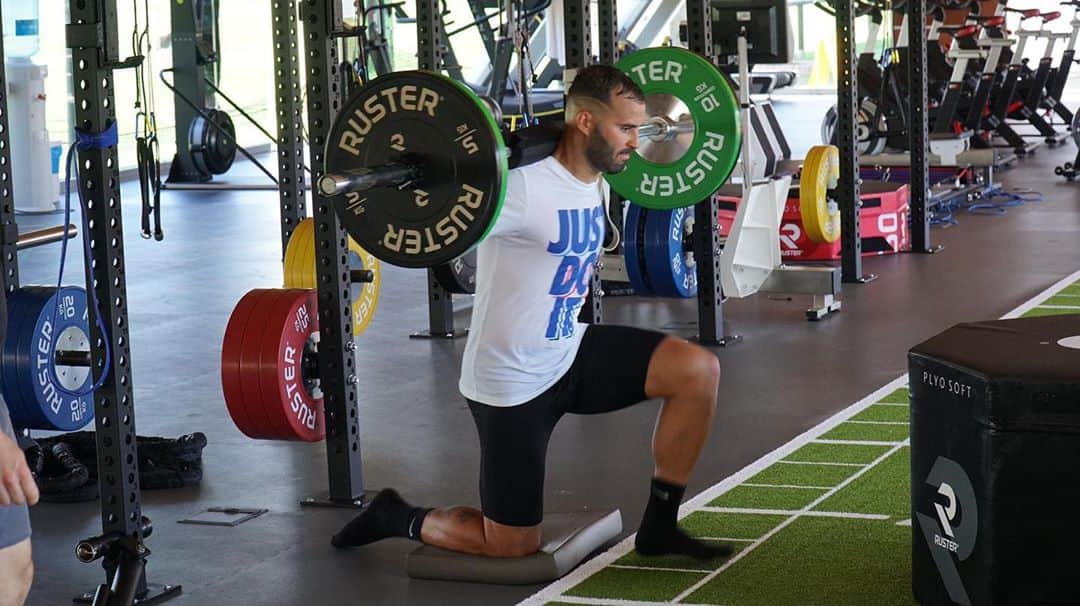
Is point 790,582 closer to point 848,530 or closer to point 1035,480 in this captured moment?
point 848,530

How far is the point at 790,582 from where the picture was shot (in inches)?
128

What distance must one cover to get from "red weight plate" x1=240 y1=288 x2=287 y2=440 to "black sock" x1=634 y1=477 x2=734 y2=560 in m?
1.03

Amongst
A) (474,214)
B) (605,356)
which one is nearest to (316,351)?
(605,356)

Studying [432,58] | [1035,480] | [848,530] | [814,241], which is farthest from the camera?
[814,241]

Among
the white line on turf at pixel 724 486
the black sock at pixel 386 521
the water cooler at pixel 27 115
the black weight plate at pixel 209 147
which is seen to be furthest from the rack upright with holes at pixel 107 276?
the black weight plate at pixel 209 147

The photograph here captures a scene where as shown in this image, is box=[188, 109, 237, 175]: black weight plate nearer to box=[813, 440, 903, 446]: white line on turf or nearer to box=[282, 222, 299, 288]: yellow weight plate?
box=[282, 222, 299, 288]: yellow weight plate

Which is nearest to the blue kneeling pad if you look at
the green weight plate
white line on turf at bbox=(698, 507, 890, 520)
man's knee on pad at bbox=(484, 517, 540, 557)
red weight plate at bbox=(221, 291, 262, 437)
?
man's knee on pad at bbox=(484, 517, 540, 557)

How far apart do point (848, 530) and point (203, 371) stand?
311 centimetres

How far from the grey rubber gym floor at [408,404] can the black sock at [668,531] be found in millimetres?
312

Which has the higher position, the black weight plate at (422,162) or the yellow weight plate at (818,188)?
the black weight plate at (422,162)

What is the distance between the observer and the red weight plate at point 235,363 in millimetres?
3861

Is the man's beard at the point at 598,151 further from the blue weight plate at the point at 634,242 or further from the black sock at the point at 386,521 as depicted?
the blue weight plate at the point at 634,242

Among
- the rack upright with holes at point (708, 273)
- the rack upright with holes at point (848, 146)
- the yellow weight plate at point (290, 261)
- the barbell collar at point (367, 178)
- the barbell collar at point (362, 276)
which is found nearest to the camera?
the barbell collar at point (367, 178)

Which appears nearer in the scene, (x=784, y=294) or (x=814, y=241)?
(x=784, y=294)
